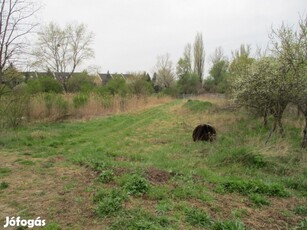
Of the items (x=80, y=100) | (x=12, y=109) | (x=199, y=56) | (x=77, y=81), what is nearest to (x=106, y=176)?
(x=12, y=109)

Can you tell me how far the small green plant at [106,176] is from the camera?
4773 mm

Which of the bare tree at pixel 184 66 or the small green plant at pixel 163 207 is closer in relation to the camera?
the small green plant at pixel 163 207

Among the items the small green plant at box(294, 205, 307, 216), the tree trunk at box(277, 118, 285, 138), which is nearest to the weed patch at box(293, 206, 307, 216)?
the small green plant at box(294, 205, 307, 216)

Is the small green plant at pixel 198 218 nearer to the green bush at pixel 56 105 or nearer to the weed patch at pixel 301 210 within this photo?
the weed patch at pixel 301 210

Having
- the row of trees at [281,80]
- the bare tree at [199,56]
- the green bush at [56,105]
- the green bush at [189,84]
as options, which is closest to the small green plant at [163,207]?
the row of trees at [281,80]

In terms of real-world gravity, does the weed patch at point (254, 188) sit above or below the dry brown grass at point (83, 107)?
below

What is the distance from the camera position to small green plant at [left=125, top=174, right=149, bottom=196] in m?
4.27

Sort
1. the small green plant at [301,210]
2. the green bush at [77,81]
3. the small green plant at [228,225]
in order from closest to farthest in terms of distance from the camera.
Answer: the small green plant at [228,225]
the small green plant at [301,210]
the green bush at [77,81]

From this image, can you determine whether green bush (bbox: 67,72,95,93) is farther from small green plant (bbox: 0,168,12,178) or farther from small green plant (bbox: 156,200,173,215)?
small green plant (bbox: 156,200,173,215)

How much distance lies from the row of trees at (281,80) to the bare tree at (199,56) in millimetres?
36864

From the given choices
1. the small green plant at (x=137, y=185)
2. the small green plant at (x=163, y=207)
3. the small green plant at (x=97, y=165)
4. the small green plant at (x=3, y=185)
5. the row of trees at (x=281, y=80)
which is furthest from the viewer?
the row of trees at (x=281, y=80)

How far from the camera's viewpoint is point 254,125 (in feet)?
34.3

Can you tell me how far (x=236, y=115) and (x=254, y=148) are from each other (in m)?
6.35

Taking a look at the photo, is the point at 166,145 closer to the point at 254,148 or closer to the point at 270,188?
the point at 254,148
